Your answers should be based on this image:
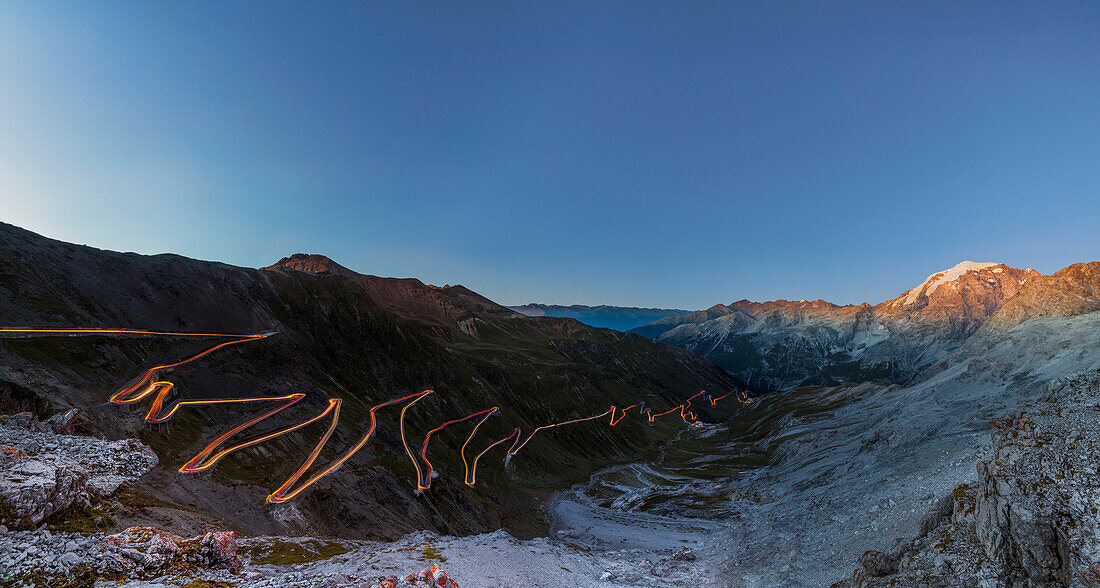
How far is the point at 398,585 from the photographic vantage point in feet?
90.6

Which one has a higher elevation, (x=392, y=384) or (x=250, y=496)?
(x=392, y=384)

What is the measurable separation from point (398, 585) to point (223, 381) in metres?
60.2

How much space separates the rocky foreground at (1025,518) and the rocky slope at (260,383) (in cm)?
5568

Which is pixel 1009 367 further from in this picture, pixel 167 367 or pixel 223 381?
pixel 167 367

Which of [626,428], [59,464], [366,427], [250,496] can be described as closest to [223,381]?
[366,427]

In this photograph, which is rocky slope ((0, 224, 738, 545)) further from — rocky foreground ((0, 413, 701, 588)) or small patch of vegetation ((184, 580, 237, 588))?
small patch of vegetation ((184, 580, 237, 588))

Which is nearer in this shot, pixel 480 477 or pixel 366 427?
pixel 366 427

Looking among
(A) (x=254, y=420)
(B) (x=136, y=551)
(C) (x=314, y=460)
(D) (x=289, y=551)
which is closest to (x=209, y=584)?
(B) (x=136, y=551)

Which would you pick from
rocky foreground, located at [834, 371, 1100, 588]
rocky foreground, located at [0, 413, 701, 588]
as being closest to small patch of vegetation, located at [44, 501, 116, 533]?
rocky foreground, located at [0, 413, 701, 588]

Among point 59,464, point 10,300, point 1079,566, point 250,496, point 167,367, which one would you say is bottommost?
point 250,496

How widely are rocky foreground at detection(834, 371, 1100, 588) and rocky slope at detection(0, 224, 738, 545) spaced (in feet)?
183

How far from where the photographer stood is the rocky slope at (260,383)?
Result: 153 feet

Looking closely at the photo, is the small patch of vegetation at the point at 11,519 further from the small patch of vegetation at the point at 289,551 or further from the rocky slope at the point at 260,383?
the small patch of vegetation at the point at 289,551

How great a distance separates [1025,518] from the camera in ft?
83.5
